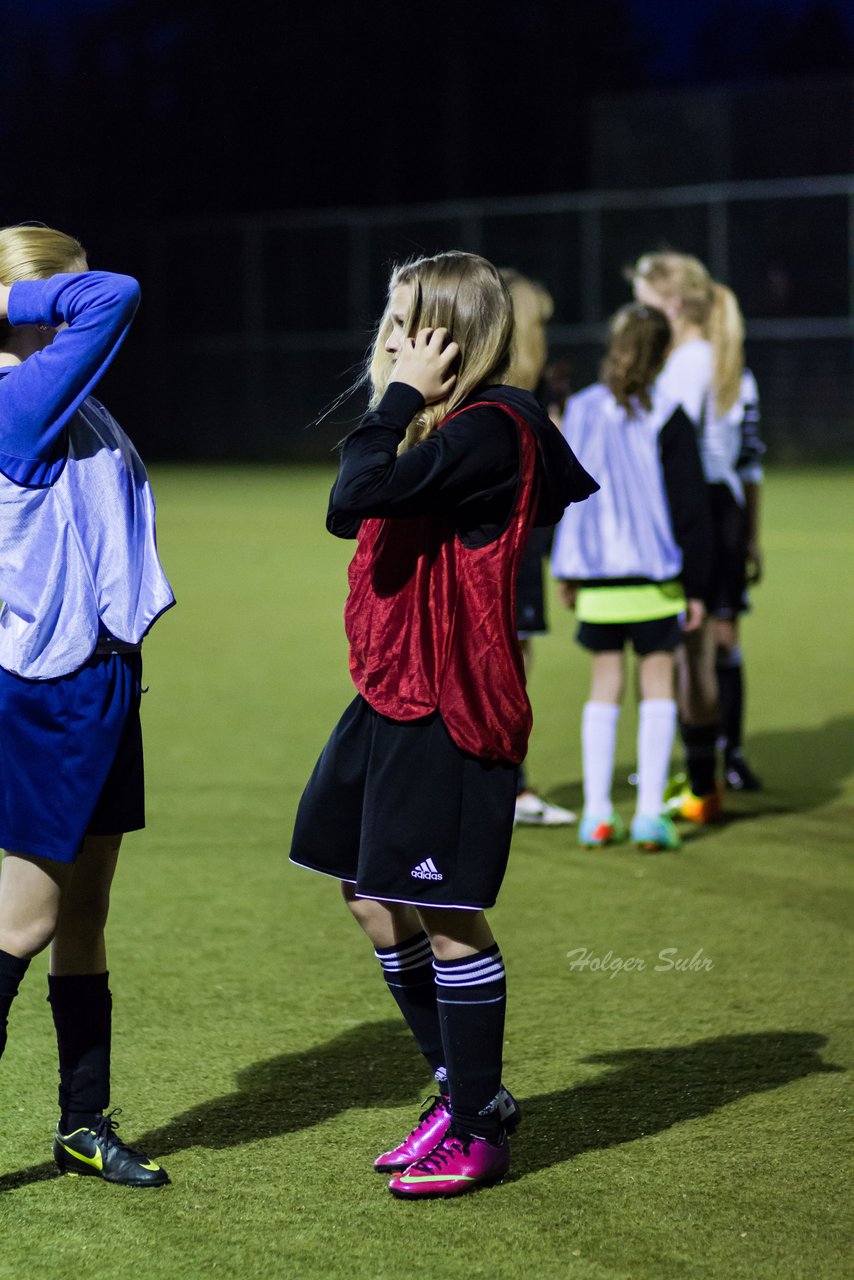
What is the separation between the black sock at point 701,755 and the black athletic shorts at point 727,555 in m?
0.45

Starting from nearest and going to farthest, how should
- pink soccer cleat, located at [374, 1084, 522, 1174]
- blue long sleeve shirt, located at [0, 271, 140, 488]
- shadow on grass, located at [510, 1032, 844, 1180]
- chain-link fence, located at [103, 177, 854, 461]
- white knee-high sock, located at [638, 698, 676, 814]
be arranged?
blue long sleeve shirt, located at [0, 271, 140, 488], pink soccer cleat, located at [374, 1084, 522, 1174], shadow on grass, located at [510, 1032, 844, 1180], white knee-high sock, located at [638, 698, 676, 814], chain-link fence, located at [103, 177, 854, 461]

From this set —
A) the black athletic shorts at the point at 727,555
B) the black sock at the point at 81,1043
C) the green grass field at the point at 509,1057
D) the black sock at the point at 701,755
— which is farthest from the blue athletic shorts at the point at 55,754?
the black athletic shorts at the point at 727,555

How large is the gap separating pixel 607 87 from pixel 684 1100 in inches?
1642

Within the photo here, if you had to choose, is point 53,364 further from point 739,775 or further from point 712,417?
point 739,775

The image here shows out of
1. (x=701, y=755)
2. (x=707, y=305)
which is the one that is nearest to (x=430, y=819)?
(x=701, y=755)

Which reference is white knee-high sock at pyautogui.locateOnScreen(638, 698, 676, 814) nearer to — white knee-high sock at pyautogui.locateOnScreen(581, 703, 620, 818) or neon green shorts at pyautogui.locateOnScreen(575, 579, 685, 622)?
white knee-high sock at pyautogui.locateOnScreen(581, 703, 620, 818)

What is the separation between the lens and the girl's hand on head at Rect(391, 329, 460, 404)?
2812 mm

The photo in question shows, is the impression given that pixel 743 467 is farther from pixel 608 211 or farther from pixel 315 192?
pixel 315 192

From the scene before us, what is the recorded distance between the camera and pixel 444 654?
285 cm

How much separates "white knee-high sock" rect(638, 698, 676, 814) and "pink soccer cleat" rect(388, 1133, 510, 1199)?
2582 mm

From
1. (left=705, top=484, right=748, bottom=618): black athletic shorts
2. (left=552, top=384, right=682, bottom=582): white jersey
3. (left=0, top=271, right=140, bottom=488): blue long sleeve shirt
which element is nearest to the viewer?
(left=0, top=271, right=140, bottom=488): blue long sleeve shirt

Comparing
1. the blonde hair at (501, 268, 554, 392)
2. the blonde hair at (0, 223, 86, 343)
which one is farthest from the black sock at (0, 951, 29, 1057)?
the blonde hair at (501, 268, 554, 392)

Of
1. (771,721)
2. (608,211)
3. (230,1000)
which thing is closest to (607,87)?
(608,211)

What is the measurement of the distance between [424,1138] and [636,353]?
2.97 metres
